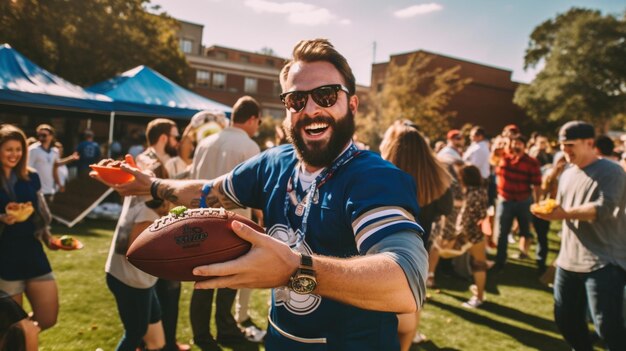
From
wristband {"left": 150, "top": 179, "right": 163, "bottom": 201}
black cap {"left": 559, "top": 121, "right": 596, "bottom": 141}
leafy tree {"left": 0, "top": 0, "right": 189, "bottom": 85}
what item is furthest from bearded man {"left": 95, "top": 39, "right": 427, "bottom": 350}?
leafy tree {"left": 0, "top": 0, "right": 189, "bottom": 85}

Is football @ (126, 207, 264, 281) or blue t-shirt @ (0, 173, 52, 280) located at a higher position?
football @ (126, 207, 264, 281)

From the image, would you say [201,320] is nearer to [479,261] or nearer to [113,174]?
[113,174]

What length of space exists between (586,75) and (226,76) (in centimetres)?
3403

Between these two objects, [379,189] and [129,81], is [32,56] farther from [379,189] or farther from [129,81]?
[379,189]

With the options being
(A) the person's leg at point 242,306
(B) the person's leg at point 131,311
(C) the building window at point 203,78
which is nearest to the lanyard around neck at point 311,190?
(B) the person's leg at point 131,311

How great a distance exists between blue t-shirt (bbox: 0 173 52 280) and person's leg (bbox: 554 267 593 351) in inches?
186

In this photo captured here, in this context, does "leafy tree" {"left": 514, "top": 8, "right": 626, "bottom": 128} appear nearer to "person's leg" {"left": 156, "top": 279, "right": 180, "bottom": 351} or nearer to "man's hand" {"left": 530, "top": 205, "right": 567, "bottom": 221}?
"man's hand" {"left": 530, "top": 205, "right": 567, "bottom": 221}

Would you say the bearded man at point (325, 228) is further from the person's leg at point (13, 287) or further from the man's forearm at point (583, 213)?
the man's forearm at point (583, 213)

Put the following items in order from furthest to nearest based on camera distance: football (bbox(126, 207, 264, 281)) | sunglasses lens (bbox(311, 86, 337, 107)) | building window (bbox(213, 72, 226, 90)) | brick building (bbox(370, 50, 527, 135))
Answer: building window (bbox(213, 72, 226, 90)), brick building (bbox(370, 50, 527, 135)), sunglasses lens (bbox(311, 86, 337, 107)), football (bbox(126, 207, 264, 281))

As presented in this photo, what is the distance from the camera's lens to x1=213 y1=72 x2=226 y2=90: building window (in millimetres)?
41531

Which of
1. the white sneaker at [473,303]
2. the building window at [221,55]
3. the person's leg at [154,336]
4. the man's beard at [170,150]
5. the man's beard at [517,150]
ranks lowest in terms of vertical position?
the white sneaker at [473,303]

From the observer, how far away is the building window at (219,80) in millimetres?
41531

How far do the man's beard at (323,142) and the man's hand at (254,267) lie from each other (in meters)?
A: 0.78

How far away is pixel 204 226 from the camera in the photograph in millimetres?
1337
